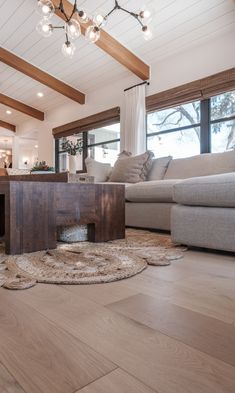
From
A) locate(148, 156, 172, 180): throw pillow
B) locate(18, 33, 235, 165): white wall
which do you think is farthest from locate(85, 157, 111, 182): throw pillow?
locate(18, 33, 235, 165): white wall

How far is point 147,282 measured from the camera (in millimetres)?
1050

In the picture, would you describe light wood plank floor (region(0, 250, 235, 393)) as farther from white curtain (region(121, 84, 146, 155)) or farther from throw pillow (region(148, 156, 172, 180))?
white curtain (region(121, 84, 146, 155))

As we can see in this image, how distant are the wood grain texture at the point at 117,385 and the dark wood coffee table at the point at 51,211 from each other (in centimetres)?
110

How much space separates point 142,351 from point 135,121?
4.00 meters

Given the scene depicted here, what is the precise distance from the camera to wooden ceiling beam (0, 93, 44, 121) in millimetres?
6203

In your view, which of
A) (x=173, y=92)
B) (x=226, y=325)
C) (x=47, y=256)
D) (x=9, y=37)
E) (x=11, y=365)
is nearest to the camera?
(x=11, y=365)

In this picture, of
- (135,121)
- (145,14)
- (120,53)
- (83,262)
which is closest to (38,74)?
(120,53)

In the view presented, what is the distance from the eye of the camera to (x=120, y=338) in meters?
0.64

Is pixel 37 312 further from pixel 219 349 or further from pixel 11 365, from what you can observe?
pixel 219 349

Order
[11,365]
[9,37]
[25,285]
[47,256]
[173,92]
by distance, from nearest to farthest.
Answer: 1. [11,365]
2. [25,285]
3. [47,256]
4. [173,92]
5. [9,37]

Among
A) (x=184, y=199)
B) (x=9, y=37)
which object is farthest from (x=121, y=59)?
(x=184, y=199)

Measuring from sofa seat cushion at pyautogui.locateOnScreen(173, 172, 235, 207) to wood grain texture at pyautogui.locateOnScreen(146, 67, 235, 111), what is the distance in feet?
7.15

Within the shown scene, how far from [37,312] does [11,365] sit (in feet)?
0.80

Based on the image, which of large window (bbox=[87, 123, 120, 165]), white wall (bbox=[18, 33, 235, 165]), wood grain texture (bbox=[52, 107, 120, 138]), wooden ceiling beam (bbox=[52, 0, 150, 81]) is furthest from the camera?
large window (bbox=[87, 123, 120, 165])
